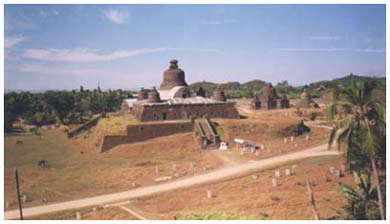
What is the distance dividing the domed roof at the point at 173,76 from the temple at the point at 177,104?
1.5 inches

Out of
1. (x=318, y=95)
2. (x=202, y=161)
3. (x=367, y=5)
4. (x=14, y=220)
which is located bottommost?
(x=14, y=220)

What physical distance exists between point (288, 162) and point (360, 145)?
3462mm

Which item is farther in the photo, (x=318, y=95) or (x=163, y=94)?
(x=163, y=94)

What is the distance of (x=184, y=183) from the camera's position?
11.3 meters

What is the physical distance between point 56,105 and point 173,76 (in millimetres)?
3272

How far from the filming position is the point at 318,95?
13.1m

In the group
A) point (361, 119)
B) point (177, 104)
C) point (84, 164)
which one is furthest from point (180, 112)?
point (361, 119)

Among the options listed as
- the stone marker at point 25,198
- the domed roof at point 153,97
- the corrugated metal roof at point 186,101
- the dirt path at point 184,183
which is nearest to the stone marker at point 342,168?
the dirt path at point 184,183

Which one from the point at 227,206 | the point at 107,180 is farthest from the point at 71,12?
the point at 227,206

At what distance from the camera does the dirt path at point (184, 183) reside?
1040 cm

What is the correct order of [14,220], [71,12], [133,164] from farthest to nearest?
[133,164], [71,12], [14,220]

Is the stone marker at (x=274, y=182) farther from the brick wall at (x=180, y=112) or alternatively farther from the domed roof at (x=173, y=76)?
the brick wall at (x=180, y=112)

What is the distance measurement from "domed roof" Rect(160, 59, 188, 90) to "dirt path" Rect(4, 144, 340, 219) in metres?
2.58

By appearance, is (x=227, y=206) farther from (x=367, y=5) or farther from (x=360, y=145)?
(x=367, y=5)
